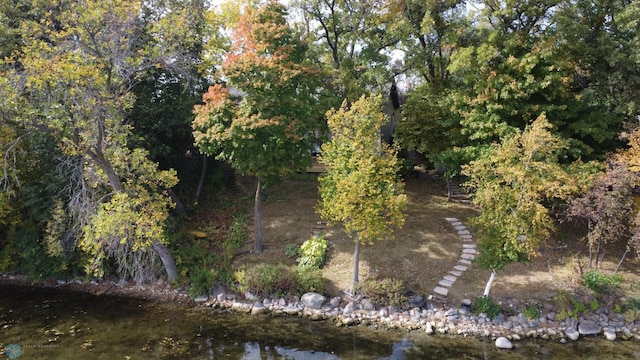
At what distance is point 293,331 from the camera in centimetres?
1405

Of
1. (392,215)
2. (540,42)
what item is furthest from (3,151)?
(540,42)

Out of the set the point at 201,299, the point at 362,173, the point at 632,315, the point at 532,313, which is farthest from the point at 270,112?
the point at 632,315

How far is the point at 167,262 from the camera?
1698 centimetres

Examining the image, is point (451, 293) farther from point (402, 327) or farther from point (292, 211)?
point (292, 211)

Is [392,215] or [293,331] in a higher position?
[392,215]

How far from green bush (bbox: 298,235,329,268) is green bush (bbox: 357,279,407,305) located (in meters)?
2.65

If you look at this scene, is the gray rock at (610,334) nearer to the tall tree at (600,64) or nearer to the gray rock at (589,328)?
the gray rock at (589,328)

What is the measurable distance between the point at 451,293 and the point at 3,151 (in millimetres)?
18401

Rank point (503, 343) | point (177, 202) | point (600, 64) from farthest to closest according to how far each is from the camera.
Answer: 1. point (177, 202)
2. point (600, 64)
3. point (503, 343)

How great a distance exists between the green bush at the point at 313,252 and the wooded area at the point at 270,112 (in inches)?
91.3

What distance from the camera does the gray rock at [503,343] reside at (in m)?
12.9

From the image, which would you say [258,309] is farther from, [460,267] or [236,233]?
[460,267]

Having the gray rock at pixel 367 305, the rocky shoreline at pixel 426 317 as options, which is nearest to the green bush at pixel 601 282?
the rocky shoreline at pixel 426 317

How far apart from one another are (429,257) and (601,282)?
6.13 metres
